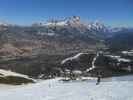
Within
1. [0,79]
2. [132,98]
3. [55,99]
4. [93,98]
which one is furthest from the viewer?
[0,79]

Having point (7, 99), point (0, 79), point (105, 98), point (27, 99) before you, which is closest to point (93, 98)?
point (105, 98)

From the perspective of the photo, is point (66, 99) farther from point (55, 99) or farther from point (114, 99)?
point (114, 99)

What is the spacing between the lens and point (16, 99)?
19750 millimetres

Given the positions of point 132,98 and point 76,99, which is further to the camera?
point 76,99

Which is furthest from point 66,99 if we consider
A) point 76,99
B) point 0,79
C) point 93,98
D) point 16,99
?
point 0,79

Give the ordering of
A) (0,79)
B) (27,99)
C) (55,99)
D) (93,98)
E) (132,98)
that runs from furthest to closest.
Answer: (0,79) → (27,99) → (55,99) → (93,98) → (132,98)

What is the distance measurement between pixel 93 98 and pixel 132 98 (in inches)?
96.5

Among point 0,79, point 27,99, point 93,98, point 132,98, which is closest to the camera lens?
point 132,98

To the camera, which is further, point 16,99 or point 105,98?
point 16,99

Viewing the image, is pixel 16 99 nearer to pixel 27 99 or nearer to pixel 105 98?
pixel 27 99

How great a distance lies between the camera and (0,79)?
83812 mm

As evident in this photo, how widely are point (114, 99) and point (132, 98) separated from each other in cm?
103

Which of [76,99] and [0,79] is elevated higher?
[76,99]

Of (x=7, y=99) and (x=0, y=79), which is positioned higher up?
(x=7, y=99)
